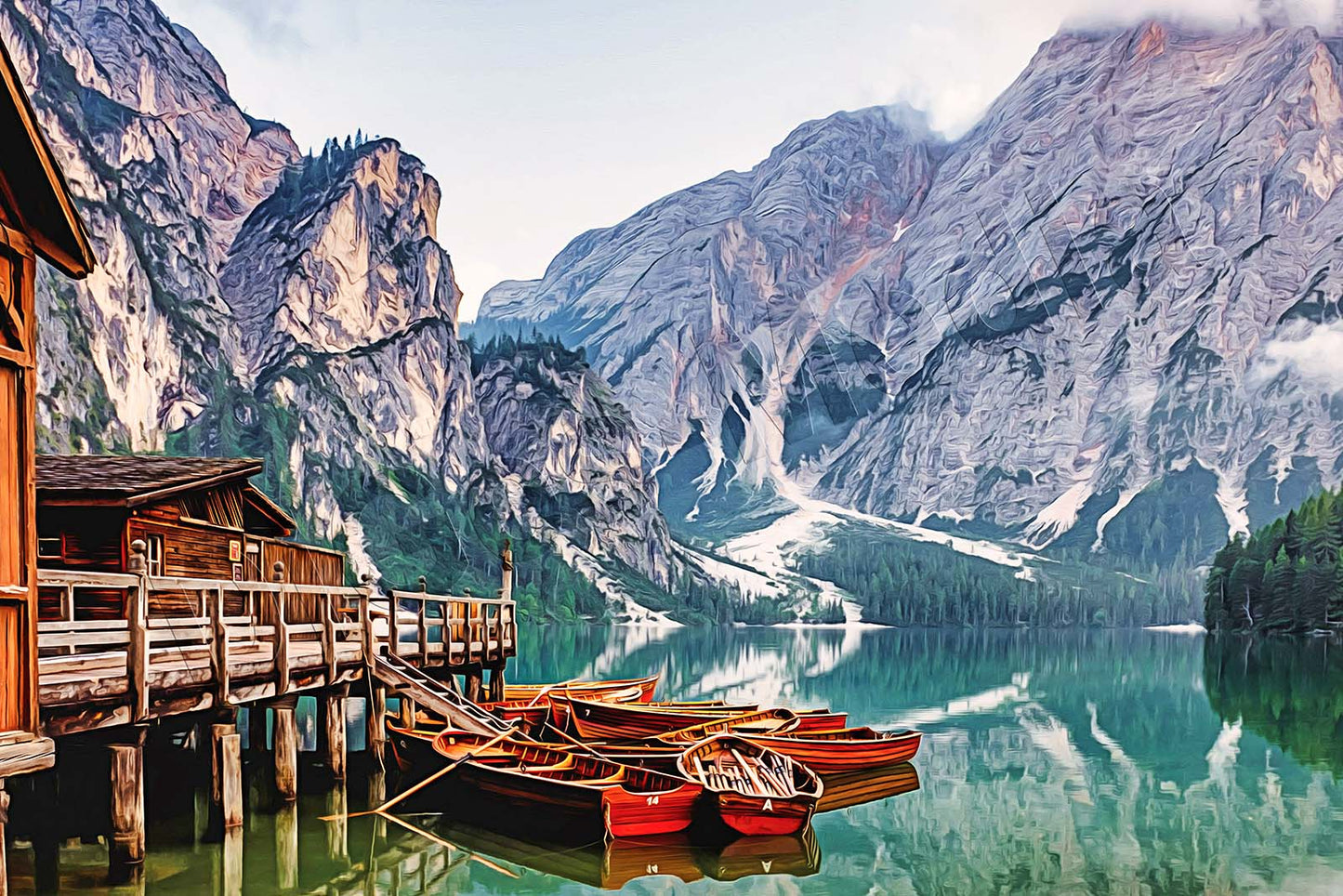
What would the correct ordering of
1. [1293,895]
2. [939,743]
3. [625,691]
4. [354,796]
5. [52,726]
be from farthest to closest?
[939,743], [625,691], [354,796], [1293,895], [52,726]

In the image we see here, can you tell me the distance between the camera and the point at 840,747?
41344 millimetres

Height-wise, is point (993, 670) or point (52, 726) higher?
point (52, 726)

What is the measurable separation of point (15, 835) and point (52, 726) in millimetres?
10195

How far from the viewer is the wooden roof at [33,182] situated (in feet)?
53.1

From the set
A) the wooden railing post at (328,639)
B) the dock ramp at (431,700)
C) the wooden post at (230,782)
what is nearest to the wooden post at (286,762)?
the wooden railing post at (328,639)

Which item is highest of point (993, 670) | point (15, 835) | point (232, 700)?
point (232, 700)

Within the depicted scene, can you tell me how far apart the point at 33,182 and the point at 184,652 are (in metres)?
10.5

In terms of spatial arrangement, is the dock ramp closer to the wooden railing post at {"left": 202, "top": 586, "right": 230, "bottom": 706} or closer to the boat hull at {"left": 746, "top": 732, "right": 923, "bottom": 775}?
the boat hull at {"left": 746, "top": 732, "right": 923, "bottom": 775}

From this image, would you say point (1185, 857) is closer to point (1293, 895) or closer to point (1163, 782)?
point (1293, 895)

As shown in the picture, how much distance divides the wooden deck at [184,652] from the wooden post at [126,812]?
0.86m

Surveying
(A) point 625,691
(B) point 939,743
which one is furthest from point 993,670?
(A) point 625,691

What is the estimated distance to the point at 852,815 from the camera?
36125 millimetres

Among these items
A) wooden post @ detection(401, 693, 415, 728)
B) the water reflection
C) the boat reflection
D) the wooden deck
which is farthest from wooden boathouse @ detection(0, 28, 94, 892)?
the water reflection

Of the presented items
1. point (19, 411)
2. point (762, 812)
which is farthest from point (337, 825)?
point (19, 411)
